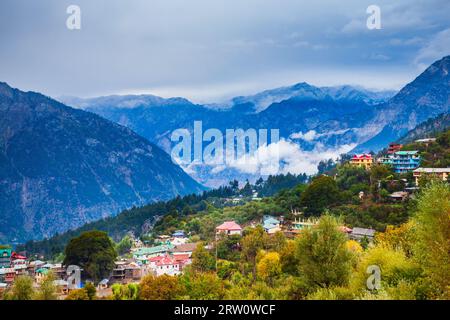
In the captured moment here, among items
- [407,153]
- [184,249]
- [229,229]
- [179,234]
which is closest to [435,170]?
[407,153]

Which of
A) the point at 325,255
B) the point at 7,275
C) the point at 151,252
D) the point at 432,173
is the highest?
the point at 432,173

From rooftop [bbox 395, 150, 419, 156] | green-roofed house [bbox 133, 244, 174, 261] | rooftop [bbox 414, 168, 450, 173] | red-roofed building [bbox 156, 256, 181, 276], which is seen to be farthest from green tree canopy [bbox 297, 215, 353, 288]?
rooftop [bbox 395, 150, 419, 156]

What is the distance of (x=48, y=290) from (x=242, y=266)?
15.0 meters

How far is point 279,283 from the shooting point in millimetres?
30500

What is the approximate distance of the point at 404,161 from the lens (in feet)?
196

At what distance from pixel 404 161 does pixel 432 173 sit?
10044mm

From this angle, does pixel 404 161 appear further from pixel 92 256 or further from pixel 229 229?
pixel 92 256

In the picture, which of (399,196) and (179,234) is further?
(179,234)

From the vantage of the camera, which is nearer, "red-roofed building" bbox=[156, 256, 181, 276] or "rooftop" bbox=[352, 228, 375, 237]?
"rooftop" bbox=[352, 228, 375, 237]

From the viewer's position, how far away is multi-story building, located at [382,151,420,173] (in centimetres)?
5847

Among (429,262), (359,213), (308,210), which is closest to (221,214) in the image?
(308,210)

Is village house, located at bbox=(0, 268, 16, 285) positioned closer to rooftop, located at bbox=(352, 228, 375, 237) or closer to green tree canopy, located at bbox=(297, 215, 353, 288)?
rooftop, located at bbox=(352, 228, 375, 237)

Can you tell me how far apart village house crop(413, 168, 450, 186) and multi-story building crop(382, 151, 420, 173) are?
471 centimetres
